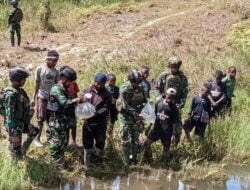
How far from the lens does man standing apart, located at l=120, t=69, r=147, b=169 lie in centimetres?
859

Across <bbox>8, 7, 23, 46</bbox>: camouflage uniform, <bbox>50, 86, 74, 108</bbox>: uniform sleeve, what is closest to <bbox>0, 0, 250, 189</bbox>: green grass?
<bbox>50, 86, 74, 108</bbox>: uniform sleeve

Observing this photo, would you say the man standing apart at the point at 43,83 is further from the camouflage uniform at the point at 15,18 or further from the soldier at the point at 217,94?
the camouflage uniform at the point at 15,18

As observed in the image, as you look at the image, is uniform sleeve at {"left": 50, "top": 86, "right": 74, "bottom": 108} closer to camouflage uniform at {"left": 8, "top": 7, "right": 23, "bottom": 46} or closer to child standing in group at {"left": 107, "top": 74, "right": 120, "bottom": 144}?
child standing in group at {"left": 107, "top": 74, "right": 120, "bottom": 144}

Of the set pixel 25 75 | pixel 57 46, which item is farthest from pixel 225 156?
pixel 57 46

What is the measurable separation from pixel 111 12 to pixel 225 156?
12398mm

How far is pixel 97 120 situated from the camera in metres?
8.55

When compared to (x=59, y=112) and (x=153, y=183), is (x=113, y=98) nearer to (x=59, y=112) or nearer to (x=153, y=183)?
(x=59, y=112)

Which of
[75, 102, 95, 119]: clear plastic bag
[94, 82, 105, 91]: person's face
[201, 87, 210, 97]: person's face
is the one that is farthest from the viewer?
[201, 87, 210, 97]: person's face

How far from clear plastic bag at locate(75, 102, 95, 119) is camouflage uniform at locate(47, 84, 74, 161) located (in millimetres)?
188

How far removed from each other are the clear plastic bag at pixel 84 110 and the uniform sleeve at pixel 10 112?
92 centimetres

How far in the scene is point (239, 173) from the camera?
370 inches

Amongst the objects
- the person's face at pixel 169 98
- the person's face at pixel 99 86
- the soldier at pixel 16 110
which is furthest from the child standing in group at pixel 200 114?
the soldier at pixel 16 110

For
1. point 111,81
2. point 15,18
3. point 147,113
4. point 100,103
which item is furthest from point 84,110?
point 15,18

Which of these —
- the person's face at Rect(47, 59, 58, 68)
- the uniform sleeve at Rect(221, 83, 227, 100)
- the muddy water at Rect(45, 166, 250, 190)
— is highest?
the person's face at Rect(47, 59, 58, 68)
